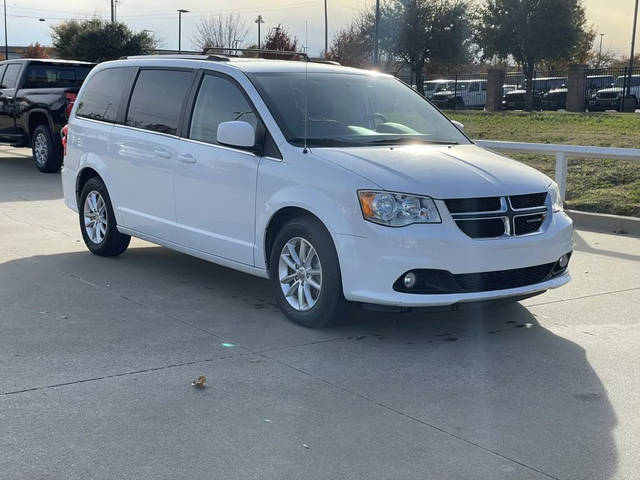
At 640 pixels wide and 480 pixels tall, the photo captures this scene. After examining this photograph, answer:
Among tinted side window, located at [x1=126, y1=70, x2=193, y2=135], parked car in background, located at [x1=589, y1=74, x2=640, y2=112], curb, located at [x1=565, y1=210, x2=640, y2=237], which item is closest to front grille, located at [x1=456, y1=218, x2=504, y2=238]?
tinted side window, located at [x1=126, y1=70, x2=193, y2=135]

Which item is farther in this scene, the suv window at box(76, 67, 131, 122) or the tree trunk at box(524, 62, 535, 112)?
the tree trunk at box(524, 62, 535, 112)

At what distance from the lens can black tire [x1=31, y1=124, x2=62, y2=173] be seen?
16.0 meters

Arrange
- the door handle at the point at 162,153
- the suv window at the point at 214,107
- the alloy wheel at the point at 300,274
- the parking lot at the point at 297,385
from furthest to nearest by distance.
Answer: the door handle at the point at 162,153 < the suv window at the point at 214,107 < the alloy wheel at the point at 300,274 < the parking lot at the point at 297,385

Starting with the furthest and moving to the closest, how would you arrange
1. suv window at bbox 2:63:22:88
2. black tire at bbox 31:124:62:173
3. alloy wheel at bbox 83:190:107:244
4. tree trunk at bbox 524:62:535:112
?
tree trunk at bbox 524:62:535:112, suv window at bbox 2:63:22:88, black tire at bbox 31:124:62:173, alloy wheel at bbox 83:190:107:244

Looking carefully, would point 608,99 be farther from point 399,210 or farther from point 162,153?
point 399,210

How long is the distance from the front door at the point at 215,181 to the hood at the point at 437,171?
2.38ft

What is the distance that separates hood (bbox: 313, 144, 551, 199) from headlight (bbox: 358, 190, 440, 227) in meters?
0.05

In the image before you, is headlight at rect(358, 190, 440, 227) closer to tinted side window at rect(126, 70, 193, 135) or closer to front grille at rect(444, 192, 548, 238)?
front grille at rect(444, 192, 548, 238)

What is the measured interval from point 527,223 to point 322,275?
1.42 metres

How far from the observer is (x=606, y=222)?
10.6 meters

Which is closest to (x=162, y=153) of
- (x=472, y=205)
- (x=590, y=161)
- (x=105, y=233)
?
(x=105, y=233)

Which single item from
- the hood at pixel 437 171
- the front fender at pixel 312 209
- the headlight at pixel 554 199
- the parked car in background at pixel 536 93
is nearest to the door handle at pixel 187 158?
the front fender at pixel 312 209

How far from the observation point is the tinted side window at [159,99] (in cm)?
729

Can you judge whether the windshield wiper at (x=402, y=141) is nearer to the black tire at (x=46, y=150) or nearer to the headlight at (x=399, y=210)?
the headlight at (x=399, y=210)
